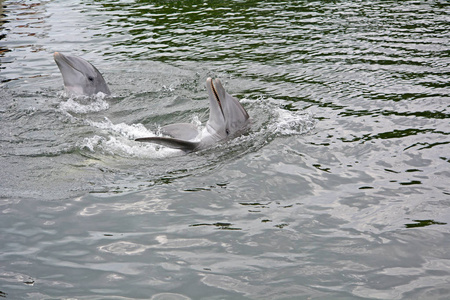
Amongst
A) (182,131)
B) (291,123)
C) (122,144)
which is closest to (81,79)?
(122,144)

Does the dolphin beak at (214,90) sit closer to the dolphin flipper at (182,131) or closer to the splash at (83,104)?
the dolphin flipper at (182,131)

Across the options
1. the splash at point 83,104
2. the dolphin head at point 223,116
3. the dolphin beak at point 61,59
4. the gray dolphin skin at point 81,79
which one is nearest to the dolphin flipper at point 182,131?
the dolphin head at point 223,116

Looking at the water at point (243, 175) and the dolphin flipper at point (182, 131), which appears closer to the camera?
the water at point (243, 175)

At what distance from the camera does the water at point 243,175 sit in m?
4.46

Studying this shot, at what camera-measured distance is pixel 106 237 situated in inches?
197

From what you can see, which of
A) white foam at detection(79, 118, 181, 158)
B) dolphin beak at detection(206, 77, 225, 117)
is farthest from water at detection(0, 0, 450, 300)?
dolphin beak at detection(206, 77, 225, 117)

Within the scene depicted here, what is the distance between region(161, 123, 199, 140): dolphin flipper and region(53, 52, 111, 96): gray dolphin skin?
2.29m

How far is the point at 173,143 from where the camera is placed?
6512 millimetres

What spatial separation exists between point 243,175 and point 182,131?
1.62 meters

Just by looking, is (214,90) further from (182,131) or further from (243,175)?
(243,175)

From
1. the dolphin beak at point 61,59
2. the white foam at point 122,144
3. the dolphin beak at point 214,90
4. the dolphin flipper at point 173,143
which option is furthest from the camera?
the dolphin beak at point 61,59

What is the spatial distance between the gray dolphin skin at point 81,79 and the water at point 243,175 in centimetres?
27

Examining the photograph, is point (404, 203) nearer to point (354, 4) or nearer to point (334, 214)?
point (334, 214)

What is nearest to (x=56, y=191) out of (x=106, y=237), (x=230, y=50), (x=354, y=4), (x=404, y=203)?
(x=106, y=237)
